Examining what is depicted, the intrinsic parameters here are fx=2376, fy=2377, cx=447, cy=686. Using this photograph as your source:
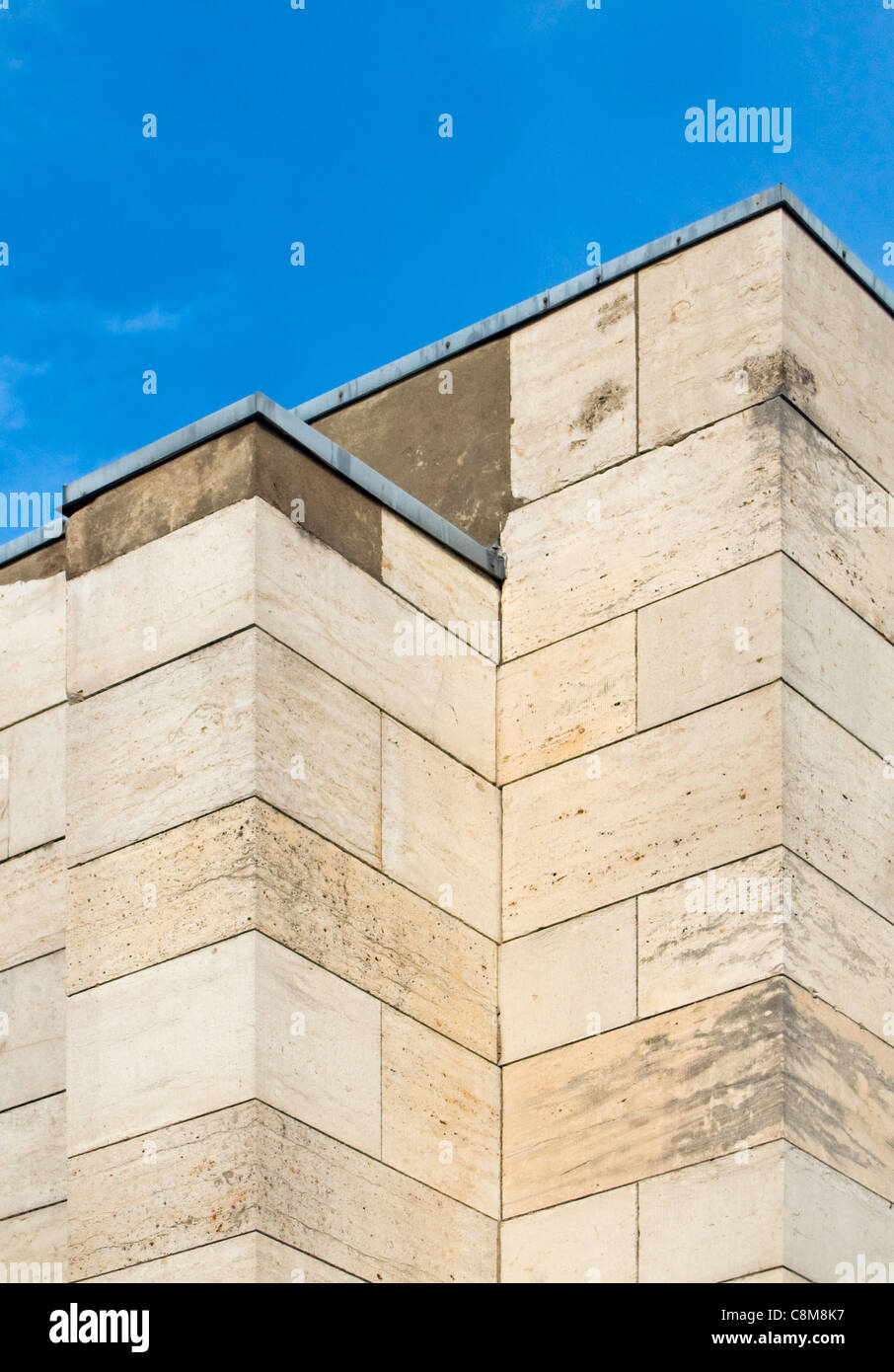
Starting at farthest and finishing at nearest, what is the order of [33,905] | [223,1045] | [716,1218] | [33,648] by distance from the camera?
1. [33,648]
2. [33,905]
3. [716,1218]
4. [223,1045]

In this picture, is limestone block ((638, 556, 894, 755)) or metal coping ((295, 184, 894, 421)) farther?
metal coping ((295, 184, 894, 421))

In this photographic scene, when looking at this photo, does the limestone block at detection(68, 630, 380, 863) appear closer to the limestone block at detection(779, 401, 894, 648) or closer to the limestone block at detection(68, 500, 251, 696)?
the limestone block at detection(68, 500, 251, 696)

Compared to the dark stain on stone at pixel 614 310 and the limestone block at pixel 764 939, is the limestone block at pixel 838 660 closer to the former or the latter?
the limestone block at pixel 764 939

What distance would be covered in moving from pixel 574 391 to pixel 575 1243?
608 cm

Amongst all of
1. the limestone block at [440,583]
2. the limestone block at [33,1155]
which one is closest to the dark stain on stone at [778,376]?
the limestone block at [440,583]

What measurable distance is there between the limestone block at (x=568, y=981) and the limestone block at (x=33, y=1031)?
2969 mm

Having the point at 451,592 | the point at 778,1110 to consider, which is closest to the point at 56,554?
the point at 451,592

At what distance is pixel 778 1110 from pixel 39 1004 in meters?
5.08

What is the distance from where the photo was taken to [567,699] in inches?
650

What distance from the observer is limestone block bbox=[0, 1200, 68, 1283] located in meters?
15.2

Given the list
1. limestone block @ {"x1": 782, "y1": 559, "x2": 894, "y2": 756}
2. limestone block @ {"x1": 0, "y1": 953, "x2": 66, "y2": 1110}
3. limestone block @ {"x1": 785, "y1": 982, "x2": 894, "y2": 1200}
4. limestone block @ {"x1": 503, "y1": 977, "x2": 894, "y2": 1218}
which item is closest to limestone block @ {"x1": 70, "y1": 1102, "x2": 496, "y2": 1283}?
limestone block @ {"x1": 503, "y1": 977, "x2": 894, "y2": 1218}

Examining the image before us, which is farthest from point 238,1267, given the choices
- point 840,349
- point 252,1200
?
point 840,349

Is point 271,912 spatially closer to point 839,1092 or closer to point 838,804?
point 839,1092
